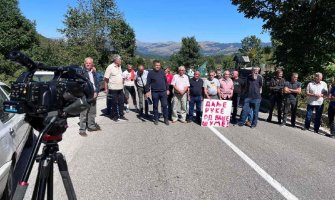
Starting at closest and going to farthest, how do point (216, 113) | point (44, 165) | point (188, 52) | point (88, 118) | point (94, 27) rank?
point (44, 165) < point (88, 118) < point (216, 113) < point (94, 27) < point (188, 52)

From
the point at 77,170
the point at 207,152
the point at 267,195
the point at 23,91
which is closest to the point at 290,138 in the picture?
the point at 207,152

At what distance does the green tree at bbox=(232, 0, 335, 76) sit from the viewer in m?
15.2

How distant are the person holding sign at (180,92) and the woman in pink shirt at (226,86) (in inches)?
43.0

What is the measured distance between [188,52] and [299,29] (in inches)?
2573

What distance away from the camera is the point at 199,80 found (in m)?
11.8

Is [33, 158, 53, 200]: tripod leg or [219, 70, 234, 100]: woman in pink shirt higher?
[33, 158, 53, 200]: tripod leg

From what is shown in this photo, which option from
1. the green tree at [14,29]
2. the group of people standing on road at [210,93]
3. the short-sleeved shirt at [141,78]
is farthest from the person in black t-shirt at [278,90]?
the green tree at [14,29]

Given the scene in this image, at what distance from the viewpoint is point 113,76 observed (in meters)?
11.1

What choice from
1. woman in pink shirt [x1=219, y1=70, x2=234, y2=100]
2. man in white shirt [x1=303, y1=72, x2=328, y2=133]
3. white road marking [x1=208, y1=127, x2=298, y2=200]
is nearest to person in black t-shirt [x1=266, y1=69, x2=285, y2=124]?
man in white shirt [x1=303, y1=72, x2=328, y2=133]

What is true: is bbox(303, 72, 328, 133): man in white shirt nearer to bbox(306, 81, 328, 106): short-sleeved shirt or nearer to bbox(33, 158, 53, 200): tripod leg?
bbox(306, 81, 328, 106): short-sleeved shirt

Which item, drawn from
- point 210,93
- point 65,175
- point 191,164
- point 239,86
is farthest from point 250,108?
point 65,175

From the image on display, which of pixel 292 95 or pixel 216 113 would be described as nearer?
pixel 216 113

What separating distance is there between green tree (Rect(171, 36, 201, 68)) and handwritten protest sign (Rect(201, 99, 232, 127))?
68.3 meters

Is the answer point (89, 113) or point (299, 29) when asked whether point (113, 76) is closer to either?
point (89, 113)
